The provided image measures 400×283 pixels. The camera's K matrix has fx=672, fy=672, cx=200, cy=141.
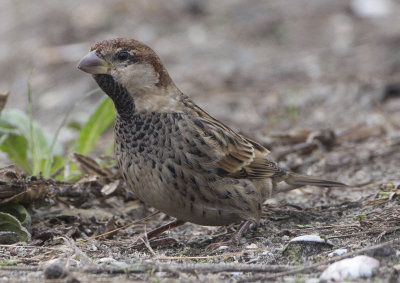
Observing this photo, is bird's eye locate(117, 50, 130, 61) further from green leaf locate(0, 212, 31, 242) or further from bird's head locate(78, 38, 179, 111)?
green leaf locate(0, 212, 31, 242)

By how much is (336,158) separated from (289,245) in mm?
2473

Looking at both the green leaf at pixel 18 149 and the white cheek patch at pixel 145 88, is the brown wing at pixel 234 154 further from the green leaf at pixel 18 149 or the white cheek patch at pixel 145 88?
the green leaf at pixel 18 149

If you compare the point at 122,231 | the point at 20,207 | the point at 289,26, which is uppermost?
the point at 289,26

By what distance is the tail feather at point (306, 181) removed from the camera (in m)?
4.81

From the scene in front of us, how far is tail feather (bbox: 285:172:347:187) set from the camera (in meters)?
4.81

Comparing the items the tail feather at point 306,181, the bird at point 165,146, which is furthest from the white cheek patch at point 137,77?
the tail feather at point 306,181

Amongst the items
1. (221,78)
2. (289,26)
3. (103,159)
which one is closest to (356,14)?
(289,26)

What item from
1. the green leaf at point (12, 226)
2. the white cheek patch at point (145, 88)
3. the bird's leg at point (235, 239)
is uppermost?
the white cheek patch at point (145, 88)

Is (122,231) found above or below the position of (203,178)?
below

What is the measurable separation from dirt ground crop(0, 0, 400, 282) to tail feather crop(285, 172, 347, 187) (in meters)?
0.16

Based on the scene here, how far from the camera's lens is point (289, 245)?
353cm

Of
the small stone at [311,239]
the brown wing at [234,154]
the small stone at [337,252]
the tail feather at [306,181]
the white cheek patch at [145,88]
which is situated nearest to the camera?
the small stone at [337,252]

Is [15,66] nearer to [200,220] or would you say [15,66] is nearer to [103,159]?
[103,159]

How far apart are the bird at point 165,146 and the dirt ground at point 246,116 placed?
264 mm
